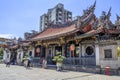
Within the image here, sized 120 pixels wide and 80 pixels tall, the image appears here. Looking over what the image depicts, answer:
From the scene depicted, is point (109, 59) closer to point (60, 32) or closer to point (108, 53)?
point (108, 53)

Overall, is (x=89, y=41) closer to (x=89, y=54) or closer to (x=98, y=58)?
(x=89, y=54)

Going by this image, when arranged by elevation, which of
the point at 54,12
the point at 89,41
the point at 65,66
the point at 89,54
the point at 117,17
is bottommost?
the point at 65,66

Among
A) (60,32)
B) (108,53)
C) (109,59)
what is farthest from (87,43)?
(60,32)

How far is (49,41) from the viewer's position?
20.9 m

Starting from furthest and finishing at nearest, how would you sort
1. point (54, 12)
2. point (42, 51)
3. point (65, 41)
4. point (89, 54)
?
point (54, 12), point (42, 51), point (65, 41), point (89, 54)

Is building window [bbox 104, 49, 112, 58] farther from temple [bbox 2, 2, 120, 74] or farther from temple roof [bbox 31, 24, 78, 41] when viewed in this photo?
temple roof [bbox 31, 24, 78, 41]

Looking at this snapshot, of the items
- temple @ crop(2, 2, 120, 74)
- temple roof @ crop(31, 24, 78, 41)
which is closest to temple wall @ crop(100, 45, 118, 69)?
temple @ crop(2, 2, 120, 74)

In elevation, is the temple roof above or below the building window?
above

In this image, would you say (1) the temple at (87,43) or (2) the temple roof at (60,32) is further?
(2) the temple roof at (60,32)

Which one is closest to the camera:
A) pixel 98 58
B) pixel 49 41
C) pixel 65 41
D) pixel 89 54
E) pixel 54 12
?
pixel 98 58

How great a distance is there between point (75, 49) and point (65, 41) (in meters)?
1.56

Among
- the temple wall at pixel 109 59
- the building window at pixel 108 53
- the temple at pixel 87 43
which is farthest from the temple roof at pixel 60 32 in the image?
the building window at pixel 108 53

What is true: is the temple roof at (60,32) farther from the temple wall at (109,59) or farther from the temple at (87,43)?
the temple wall at (109,59)

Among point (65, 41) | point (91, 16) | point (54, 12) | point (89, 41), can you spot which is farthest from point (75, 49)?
point (54, 12)
